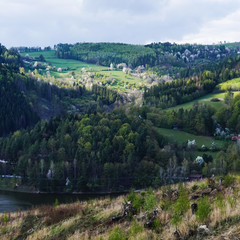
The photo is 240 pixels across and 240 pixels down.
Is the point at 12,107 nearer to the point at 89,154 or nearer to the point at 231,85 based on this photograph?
the point at 89,154

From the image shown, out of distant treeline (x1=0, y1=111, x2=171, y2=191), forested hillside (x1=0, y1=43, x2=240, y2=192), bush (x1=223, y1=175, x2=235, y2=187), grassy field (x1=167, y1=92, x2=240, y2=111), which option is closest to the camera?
bush (x1=223, y1=175, x2=235, y2=187)

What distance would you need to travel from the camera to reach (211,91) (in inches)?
5202

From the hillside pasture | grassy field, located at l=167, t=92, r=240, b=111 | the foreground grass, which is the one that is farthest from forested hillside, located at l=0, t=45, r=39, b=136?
the foreground grass

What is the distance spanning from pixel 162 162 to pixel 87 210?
46808 mm

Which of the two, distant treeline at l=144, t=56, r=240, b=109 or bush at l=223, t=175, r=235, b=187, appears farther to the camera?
distant treeline at l=144, t=56, r=240, b=109

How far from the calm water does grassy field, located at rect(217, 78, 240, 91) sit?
85818 millimetres

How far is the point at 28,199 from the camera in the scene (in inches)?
→ 2340

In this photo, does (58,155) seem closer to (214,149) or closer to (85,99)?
(214,149)

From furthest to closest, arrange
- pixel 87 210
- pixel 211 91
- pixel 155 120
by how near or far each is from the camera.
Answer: pixel 211 91 < pixel 155 120 < pixel 87 210

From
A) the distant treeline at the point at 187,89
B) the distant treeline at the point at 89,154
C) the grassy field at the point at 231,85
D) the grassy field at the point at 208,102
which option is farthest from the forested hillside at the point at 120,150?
the distant treeline at the point at 187,89

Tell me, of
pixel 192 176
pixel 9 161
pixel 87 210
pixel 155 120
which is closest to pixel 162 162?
pixel 192 176

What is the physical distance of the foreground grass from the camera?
12.1 meters

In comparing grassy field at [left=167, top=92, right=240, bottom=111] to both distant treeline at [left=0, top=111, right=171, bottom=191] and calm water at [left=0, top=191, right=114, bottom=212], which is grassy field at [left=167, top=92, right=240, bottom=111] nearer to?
distant treeline at [left=0, top=111, right=171, bottom=191]

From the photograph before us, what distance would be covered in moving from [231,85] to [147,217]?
119843 mm
